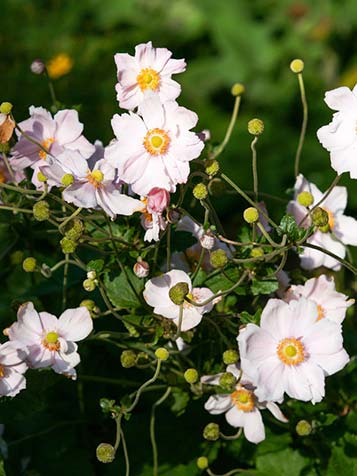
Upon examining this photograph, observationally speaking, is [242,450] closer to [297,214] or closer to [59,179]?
[297,214]

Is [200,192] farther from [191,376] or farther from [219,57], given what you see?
[219,57]

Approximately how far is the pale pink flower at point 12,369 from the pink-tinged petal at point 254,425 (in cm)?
33

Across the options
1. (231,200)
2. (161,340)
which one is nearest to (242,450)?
(161,340)

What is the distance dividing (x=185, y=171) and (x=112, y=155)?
101 millimetres

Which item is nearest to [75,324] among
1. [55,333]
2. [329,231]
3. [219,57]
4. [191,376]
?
[55,333]

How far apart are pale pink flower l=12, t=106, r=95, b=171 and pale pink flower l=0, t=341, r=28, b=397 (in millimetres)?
265

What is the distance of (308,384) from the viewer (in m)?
1.11

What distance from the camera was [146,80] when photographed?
47.4 inches

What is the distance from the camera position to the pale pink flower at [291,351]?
43.5 inches

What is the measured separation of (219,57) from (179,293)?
7.94 ft

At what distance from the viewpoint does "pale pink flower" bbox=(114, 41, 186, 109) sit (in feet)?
3.95

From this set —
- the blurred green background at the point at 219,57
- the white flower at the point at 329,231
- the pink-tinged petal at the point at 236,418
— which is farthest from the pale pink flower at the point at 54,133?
the blurred green background at the point at 219,57

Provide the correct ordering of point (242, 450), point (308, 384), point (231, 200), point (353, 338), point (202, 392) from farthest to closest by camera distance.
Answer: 1. point (231, 200)
2. point (353, 338)
3. point (242, 450)
4. point (202, 392)
5. point (308, 384)

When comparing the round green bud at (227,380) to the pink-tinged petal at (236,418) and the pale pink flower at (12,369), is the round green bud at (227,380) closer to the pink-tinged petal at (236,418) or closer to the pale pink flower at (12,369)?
the pink-tinged petal at (236,418)
